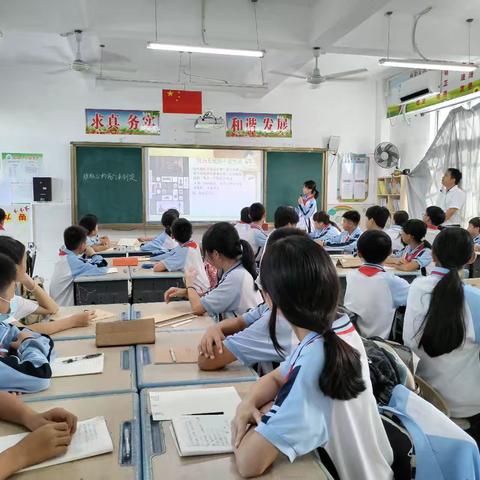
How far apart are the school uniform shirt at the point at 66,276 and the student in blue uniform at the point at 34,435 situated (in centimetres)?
229

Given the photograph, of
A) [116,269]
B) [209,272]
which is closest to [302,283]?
[209,272]

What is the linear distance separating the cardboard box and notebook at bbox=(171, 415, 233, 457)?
0.67 m

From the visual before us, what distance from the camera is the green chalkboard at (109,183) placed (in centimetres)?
686

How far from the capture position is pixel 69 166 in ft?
22.4

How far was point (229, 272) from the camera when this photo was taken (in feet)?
7.55

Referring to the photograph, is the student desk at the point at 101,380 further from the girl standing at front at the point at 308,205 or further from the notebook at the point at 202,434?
the girl standing at front at the point at 308,205

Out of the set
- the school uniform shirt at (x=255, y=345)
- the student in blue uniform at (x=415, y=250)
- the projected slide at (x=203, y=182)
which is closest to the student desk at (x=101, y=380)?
the school uniform shirt at (x=255, y=345)

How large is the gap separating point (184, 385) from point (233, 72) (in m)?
6.09

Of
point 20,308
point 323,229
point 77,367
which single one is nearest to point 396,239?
point 323,229

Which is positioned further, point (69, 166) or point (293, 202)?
point (293, 202)

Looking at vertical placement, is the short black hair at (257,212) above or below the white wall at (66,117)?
below

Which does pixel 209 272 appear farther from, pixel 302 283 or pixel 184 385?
pixel 302 283

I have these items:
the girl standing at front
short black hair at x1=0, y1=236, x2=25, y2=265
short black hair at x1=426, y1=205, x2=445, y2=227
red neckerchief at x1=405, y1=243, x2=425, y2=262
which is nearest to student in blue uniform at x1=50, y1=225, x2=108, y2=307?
short black hair at x1=0, y1=236, x2=25, y2=265

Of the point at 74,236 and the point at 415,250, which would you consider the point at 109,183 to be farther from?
the point at 415,250
